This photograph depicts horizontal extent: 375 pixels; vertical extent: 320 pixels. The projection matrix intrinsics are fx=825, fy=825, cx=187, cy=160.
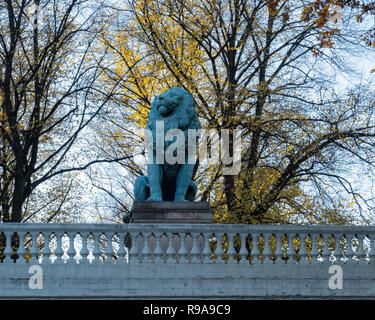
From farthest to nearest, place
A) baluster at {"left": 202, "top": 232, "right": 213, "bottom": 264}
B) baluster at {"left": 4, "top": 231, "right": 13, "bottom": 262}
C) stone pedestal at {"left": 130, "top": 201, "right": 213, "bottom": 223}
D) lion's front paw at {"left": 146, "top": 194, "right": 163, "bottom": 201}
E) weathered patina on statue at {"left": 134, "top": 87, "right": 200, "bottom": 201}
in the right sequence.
Result: 1. weathered patina on statue at {"left": 134, "top": 87, "right": 200, "bottom": 201}
2. lion's front paw at {"left": 146, "top": 194, "right": 163, "bottom": 201}
3. stone pedestal at {"left": 130, "top": 201, "right": 213, "bottom": 223}
4. baluster at {"left": 202, "top": 232, "right": 213, "bottom": 264}
5. baluster at {"left": 4, "top": 231, "right": 13, "bottom": 262}

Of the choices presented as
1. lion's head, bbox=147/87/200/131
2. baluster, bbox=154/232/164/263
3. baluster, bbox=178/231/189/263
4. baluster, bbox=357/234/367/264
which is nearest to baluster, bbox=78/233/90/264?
baluster, bbox=154/232/164/263

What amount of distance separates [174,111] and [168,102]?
214 mm

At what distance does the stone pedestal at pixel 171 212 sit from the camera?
14641mm

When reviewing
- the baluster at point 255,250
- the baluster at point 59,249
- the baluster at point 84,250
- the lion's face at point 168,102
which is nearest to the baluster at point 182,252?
the baluster at point 255,250

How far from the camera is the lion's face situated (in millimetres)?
15883

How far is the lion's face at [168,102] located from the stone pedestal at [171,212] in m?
2.01

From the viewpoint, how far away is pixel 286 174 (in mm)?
22938

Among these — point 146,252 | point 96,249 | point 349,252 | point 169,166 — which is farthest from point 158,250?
point 349,252

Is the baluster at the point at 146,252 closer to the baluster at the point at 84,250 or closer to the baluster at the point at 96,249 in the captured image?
the baluster at the point at 96,249

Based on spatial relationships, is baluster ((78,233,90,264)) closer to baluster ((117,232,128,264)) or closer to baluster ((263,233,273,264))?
baluster ((117,232,128,264))

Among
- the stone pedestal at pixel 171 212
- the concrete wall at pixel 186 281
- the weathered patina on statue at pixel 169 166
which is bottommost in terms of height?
the concrete wall at pixel 186 281

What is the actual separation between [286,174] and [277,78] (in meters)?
3.41

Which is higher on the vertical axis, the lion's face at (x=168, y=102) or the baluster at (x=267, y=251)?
the lion's face at (x=168, y=102)

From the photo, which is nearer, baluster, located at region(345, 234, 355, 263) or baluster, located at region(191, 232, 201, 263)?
baluster, located at region(191, 232, 201, 263)
